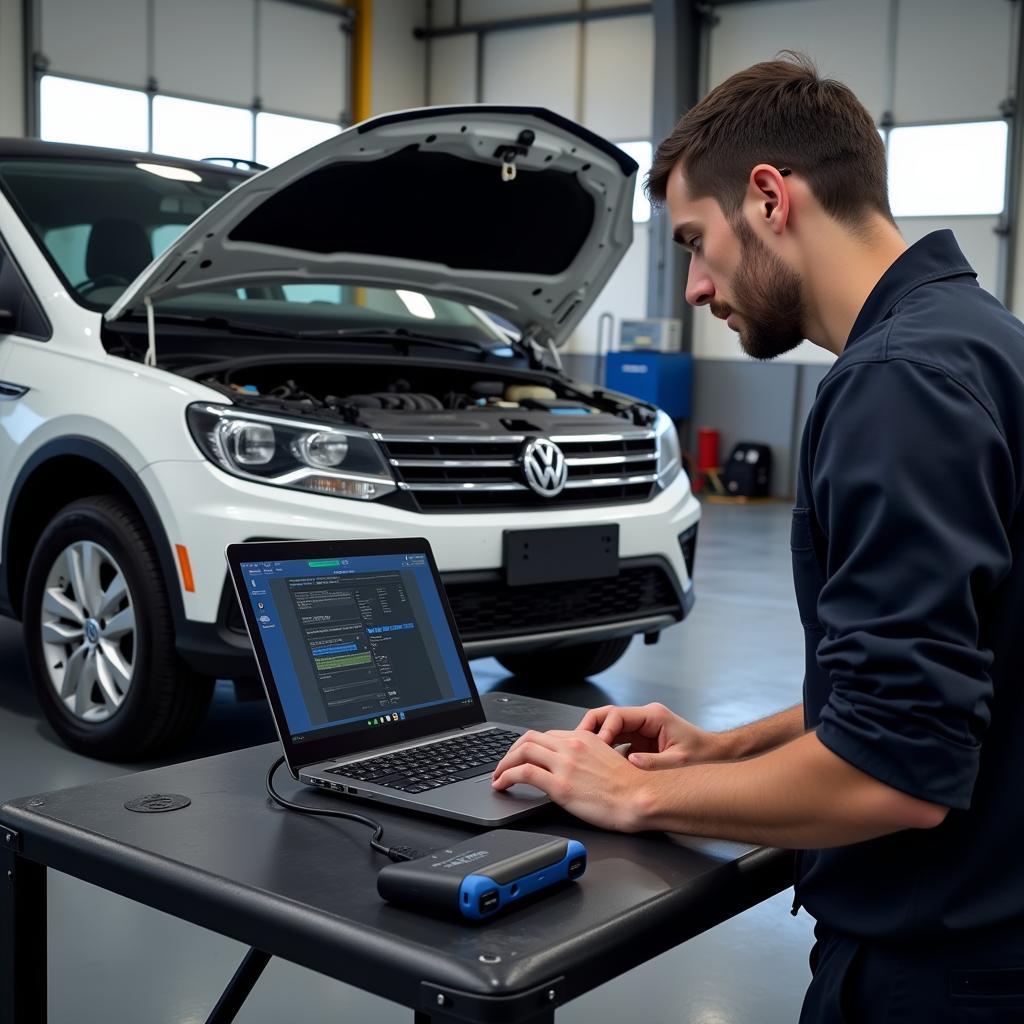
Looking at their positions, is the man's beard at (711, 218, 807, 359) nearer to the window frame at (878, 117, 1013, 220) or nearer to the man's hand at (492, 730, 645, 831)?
the man's hand at (492, 730, 645, 831)

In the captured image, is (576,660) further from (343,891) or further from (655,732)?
(343,891)

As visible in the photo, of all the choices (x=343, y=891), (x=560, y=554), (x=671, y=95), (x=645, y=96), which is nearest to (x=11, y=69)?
(x=671, y=95)

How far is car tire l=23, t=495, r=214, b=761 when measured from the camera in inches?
137

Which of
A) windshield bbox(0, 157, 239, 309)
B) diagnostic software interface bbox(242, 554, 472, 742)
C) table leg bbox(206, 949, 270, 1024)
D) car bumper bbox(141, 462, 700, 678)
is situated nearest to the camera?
diagnostic software interface bbox(242, 554, 472, 742)

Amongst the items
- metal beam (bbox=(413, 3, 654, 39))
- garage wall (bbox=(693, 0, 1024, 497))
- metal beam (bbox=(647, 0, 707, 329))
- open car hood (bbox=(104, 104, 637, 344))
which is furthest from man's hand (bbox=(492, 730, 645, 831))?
metal beam (bbox=(413, 3, 654, 39))

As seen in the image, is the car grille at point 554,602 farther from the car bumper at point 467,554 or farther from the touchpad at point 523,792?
the touchpad at point 523,792

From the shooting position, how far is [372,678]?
5.26 feet

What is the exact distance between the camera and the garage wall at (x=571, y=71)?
45.5ft

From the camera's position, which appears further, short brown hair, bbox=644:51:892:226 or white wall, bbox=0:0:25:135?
white wall, bbox=0:0:25:135

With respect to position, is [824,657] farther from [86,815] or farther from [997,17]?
[997,17]

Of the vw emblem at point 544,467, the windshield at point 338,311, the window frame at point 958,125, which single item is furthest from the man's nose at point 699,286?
the window frame at point 958,125

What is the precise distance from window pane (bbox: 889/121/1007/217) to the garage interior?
0.06ft

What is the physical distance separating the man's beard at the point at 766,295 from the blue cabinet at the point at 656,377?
11.4 metres

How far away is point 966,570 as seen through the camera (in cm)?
110
